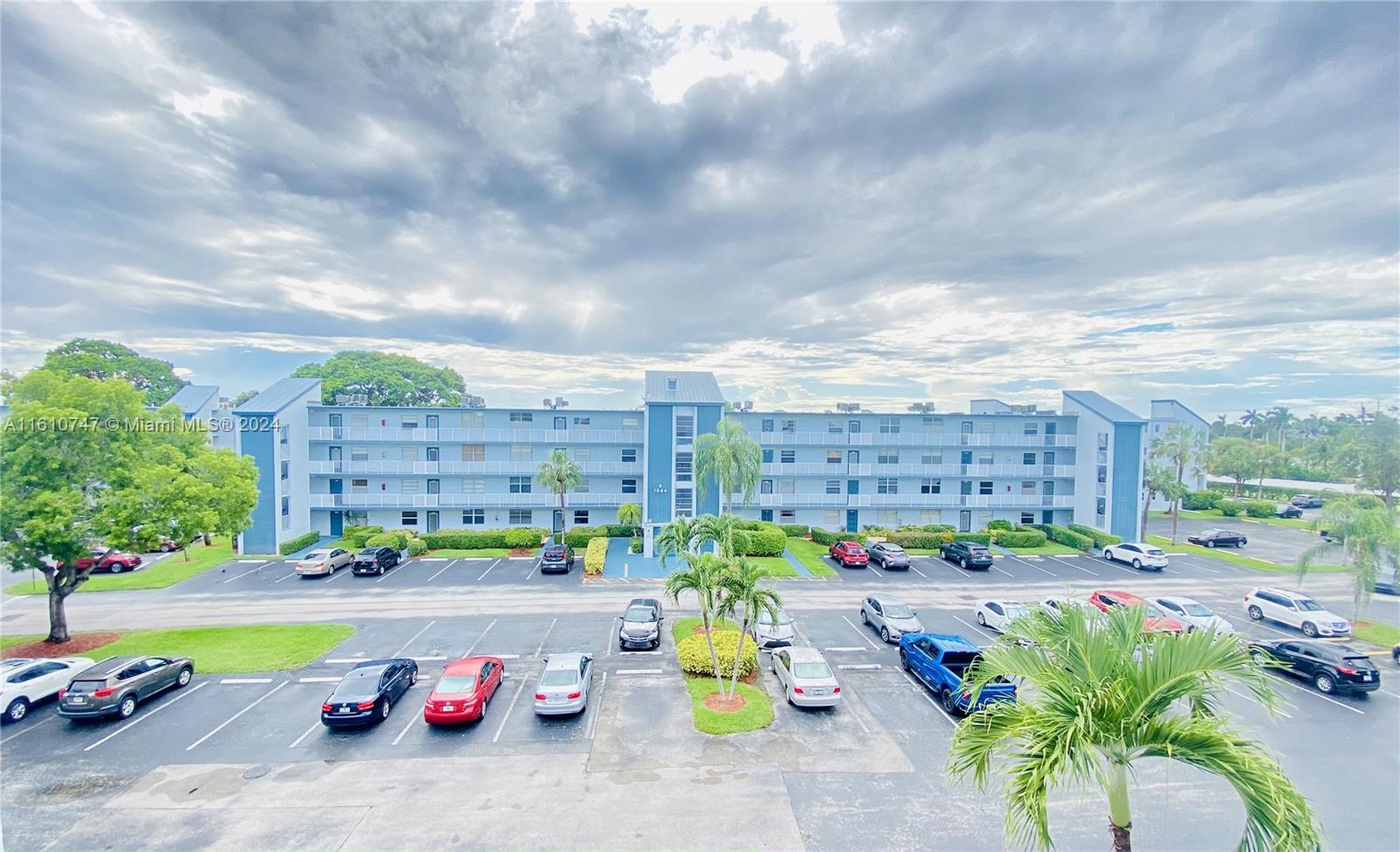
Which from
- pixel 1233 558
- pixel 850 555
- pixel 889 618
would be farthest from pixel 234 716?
pixel 1233 558

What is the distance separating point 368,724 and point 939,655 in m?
17.5

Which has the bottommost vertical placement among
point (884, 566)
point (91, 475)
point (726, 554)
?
point (884, 566)

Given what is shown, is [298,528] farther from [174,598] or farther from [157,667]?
[157,667]

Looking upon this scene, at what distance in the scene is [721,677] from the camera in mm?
20453

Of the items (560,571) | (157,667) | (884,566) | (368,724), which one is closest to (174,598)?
(157,667)

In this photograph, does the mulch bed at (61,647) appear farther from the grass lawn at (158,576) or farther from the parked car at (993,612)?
the parked car at (993,612)

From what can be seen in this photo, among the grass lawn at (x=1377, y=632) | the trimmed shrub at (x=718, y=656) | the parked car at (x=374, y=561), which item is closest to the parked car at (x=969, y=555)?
the grass lawn at (x=1377, y=632)

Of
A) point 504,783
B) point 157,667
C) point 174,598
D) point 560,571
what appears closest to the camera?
point 504,783

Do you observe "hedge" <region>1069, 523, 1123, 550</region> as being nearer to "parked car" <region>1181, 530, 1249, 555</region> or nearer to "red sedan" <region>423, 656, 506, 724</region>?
"parked car" <region>1181, 530, 1249, 555</region>

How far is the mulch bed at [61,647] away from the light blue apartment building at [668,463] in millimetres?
16570

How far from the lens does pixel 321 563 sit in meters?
34.5

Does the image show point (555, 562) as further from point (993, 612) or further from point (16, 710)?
point (993, 612)

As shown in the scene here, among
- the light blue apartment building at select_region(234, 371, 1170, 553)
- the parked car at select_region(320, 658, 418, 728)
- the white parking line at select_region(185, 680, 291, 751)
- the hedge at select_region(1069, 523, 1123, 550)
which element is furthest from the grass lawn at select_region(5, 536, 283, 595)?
the hedge at select_region(1069, 523, 1123, 550)

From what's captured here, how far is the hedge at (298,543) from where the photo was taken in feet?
130
